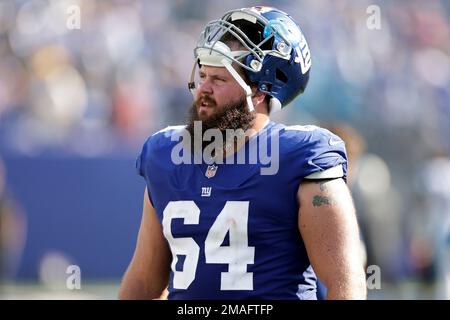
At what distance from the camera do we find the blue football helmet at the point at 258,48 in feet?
9.90

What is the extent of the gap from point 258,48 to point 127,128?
5.66 meters

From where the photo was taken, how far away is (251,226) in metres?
2.85

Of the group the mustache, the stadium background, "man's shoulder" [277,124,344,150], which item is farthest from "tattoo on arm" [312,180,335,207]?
the stadium background

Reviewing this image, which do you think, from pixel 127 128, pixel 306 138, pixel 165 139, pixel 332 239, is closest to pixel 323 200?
pixel 332 239

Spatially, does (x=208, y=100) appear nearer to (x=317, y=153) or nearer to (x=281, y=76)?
(x=281, y=76)

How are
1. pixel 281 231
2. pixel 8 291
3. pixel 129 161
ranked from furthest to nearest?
pixel 129 161 < pixel 8 291 < pixel 281 231

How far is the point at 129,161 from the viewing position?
8.62 metres

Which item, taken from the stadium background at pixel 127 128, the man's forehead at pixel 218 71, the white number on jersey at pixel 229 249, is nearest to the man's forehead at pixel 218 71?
the man's forehead at pixel 218 71

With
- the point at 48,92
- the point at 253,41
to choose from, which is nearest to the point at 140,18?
the point at 48,92

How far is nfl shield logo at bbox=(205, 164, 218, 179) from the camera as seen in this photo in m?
2.99

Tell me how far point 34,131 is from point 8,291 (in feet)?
4.60

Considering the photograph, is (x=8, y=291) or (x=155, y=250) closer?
(x=155, y=250)

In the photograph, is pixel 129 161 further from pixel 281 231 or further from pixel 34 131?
pixel 281 231

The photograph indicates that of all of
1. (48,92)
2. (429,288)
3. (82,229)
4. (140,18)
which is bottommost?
(429,288)
